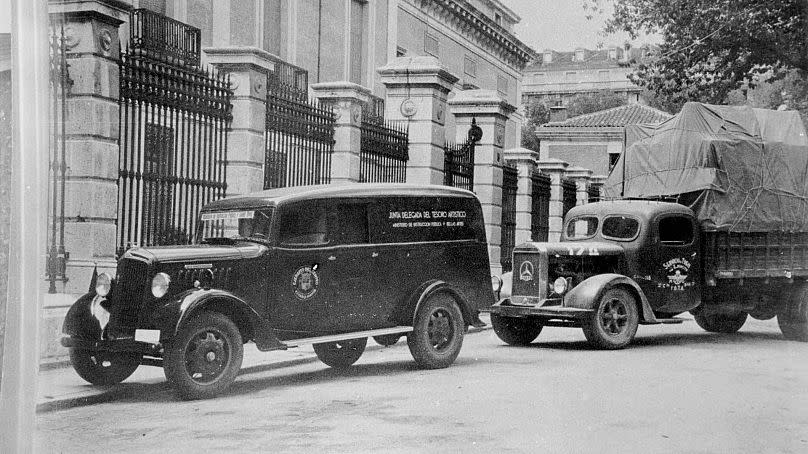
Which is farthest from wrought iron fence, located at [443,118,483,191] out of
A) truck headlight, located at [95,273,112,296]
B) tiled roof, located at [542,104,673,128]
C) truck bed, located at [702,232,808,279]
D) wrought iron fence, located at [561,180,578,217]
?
truck headlight, located at [95,273,112,296]

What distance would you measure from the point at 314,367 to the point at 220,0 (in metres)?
6.40

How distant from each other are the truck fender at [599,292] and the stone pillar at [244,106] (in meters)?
3.19

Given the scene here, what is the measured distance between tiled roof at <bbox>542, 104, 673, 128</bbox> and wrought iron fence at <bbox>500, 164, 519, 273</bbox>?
7.04 meters

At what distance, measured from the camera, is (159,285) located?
185 inches

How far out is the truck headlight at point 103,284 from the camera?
383 centimetres

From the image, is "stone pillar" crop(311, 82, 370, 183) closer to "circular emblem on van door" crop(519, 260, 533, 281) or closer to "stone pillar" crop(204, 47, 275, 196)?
"stone pillar" crop(204, 47, 275, 196)

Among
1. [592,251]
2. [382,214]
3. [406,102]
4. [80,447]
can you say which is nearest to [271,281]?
[382,214]

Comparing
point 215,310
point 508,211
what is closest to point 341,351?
point 215,310

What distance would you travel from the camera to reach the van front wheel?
20.0ft

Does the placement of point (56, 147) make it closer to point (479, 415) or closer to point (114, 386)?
point (114, 386)

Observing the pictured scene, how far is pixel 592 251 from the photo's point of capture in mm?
8453

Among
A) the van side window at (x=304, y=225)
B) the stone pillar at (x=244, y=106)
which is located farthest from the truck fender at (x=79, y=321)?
the stone pillar at (x=244, y=106)

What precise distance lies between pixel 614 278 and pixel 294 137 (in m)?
3.36

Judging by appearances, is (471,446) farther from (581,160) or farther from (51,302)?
(581,160)
